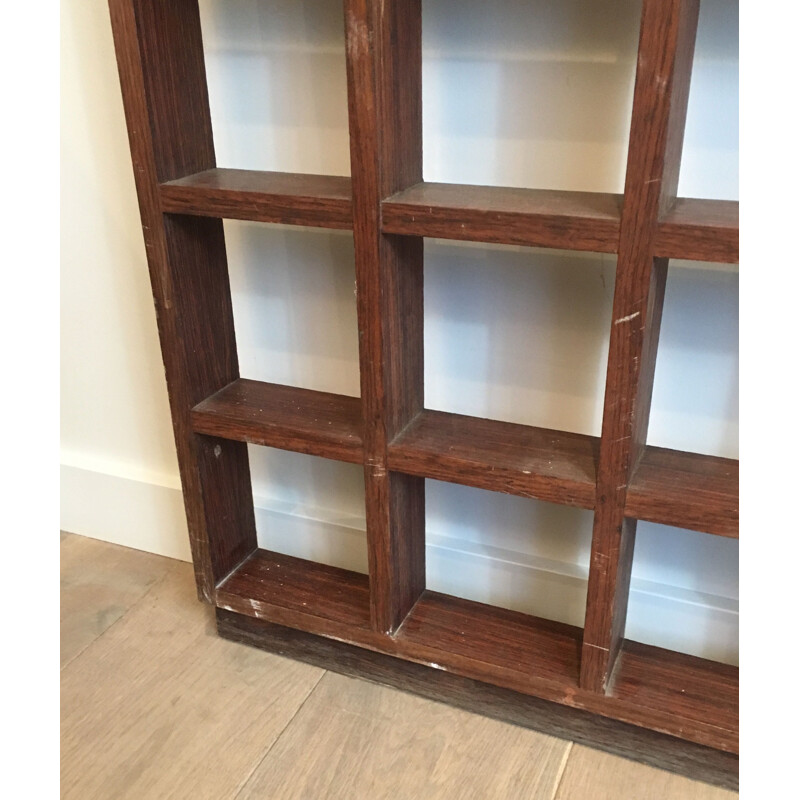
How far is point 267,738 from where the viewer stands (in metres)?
1.14

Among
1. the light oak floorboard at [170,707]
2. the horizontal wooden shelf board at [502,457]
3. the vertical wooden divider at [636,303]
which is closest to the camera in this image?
the vertical wooden divider at [636,303]

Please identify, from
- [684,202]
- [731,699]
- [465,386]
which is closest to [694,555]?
[731,699]

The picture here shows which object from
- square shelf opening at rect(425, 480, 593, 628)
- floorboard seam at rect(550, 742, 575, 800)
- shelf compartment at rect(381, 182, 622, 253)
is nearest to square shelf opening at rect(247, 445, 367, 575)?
square shelf opening at rect(425, 480, 593, 628)

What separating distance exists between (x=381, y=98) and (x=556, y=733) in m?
0.88

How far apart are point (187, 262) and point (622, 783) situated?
3.02ft

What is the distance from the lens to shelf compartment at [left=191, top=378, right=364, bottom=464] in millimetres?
1098

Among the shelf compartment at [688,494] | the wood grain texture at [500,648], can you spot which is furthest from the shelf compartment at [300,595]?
the shelf compartment at [688,494]

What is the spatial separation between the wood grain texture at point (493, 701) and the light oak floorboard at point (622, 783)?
0.01 meters

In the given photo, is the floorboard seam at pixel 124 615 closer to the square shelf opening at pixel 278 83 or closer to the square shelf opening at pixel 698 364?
the square shelf opening at pixel 278 83

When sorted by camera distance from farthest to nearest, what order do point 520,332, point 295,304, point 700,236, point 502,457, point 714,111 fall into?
point 295,304 → point 520,332 → point 502,457 → point 714,111 → point 700,236

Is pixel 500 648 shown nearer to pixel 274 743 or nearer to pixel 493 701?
pixel 493 701

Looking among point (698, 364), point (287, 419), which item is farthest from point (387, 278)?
point (698, 364)

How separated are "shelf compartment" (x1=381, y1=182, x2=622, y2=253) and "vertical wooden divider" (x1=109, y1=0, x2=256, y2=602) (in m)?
0.33

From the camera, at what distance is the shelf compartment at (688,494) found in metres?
0.92
